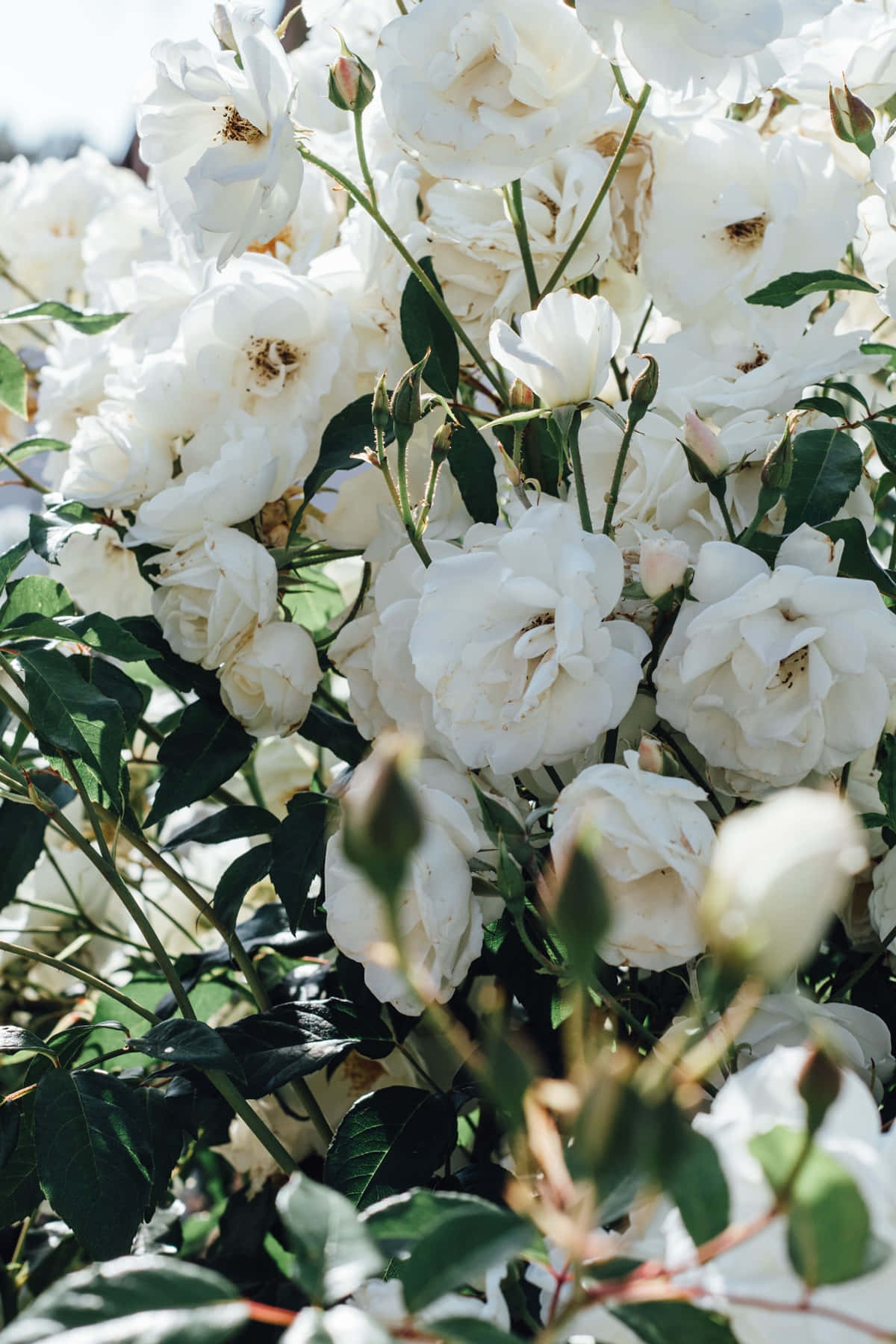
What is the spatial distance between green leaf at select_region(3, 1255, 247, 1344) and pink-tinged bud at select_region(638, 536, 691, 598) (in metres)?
0.28

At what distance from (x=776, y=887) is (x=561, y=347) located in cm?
29

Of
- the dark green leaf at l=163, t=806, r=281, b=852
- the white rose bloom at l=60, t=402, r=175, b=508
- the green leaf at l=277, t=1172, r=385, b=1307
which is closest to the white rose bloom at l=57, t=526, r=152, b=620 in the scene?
the white rose bloom at l=60, t=402, r=175, b=508

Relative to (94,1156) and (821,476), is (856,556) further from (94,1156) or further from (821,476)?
(94,1156)

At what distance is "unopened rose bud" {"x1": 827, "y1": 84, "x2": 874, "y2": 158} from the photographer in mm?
490

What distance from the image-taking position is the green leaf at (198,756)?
532 mm

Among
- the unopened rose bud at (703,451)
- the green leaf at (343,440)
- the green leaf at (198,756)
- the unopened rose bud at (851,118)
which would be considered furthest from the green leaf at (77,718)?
the unopened rose bud at (851,118)

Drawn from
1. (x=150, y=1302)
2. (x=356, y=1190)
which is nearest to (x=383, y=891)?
(x=150, y=1302)

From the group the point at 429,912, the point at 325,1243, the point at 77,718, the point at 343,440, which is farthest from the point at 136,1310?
the point at 343,440

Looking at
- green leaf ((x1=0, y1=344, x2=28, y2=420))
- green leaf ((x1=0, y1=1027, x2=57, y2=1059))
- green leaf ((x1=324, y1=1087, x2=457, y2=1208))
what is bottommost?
green leaf ((x1=324, y1=1087, x2=457, y2=1208))

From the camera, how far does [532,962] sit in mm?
489

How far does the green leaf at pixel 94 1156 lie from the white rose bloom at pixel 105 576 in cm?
29

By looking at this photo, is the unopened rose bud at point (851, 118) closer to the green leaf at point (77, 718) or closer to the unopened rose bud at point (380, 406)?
the unopened rose bud at point (380, 406)

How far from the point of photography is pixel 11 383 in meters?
0.67

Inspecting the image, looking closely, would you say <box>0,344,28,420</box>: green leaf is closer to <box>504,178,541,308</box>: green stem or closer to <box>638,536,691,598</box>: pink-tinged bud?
<box>504,178,541,308</box>: green stem
